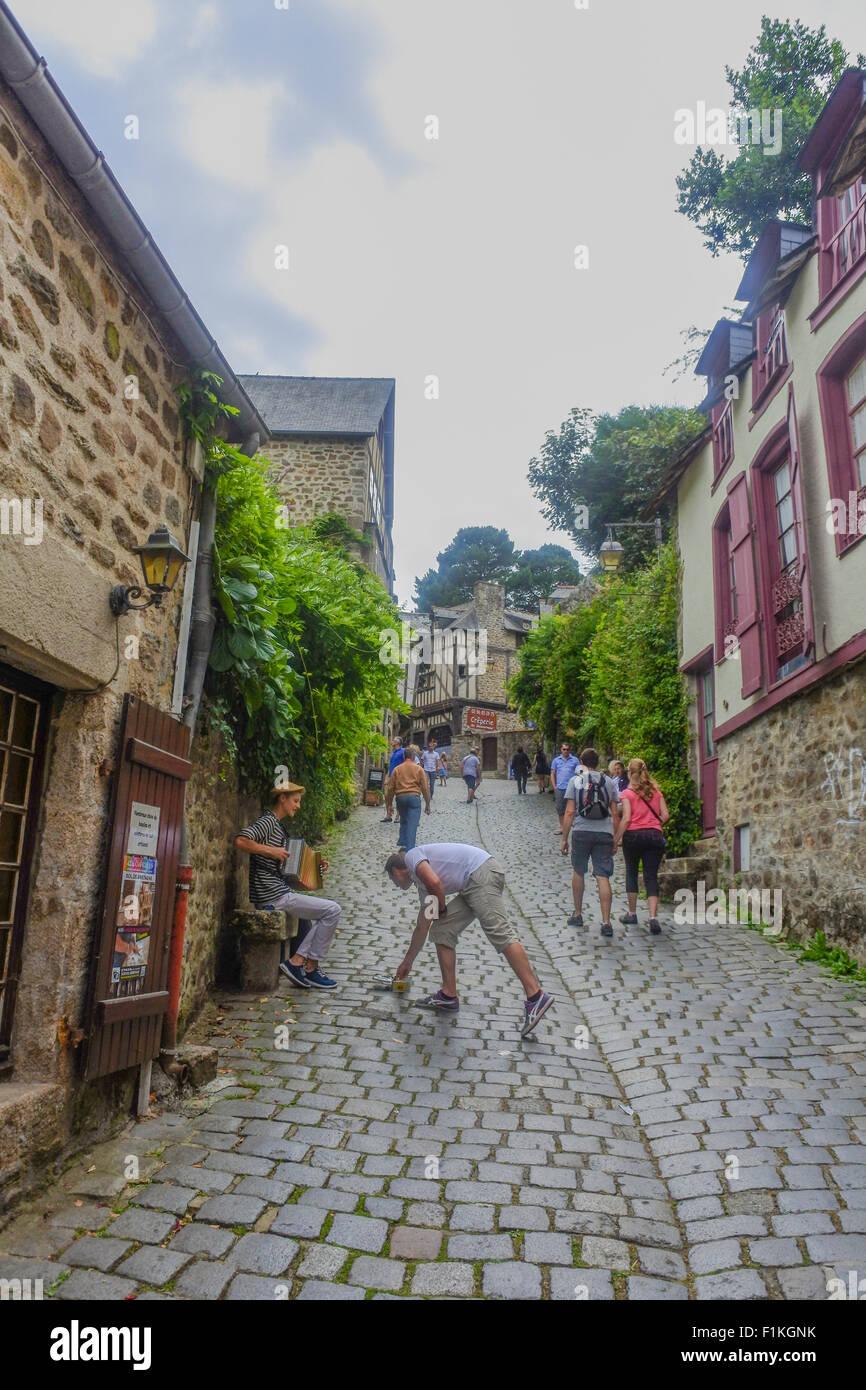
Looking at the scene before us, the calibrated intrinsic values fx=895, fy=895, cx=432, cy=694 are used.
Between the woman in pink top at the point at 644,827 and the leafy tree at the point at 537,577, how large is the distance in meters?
42.3

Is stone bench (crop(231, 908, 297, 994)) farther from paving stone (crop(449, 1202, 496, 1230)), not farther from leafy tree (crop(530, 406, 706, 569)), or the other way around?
leafy tree (crop(530, 406, 706, 569))

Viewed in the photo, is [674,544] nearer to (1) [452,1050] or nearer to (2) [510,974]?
(2) [510,974]

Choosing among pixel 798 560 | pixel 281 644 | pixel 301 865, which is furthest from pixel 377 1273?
pixel 798 560

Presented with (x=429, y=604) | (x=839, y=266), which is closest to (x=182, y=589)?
(x=839, y=266)

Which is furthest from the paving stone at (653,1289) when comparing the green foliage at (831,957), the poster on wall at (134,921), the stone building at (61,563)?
the green foliage at (831,957)

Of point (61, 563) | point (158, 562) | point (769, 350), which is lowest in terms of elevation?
point (61, 563)

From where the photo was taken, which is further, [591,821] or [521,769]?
[521,769]

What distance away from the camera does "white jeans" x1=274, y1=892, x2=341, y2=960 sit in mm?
6148

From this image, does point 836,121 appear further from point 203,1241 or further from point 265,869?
point 203,1241

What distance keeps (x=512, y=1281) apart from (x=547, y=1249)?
258 millimetres

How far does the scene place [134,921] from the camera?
13.2 ft

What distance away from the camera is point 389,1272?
9.41 ft

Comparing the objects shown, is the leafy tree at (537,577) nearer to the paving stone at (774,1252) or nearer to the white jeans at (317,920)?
the white jeans at (317,920)

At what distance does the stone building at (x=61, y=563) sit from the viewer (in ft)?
10.3
